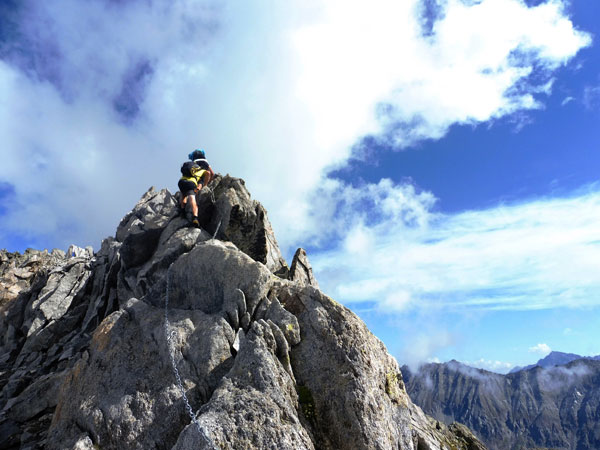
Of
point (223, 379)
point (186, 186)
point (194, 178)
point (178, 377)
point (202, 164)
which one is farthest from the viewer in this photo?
point (202, 164)

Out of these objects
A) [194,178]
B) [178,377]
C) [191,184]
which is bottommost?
[178,377]

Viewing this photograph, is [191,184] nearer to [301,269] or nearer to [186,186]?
[186,186]

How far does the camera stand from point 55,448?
14.7 metres

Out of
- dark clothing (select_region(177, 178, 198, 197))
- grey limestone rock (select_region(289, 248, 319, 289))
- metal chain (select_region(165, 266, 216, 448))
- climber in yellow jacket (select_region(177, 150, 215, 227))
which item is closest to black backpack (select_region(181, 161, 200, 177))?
climber in yellow jacket (select_region(177, 150, 215, 227))

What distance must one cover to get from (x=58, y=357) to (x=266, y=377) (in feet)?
75.0

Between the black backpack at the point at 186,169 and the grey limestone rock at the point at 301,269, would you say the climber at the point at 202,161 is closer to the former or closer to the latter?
the black backpack at the point at 186,169

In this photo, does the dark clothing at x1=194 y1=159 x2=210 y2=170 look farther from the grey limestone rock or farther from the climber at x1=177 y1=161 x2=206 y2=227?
the grey limestone rock

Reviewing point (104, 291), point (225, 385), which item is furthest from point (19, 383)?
point (225, 385)

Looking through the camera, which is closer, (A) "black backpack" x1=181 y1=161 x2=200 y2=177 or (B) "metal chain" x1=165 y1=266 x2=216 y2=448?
(B) "metal chain" x1=165 y1=266 x2=216 y2=448

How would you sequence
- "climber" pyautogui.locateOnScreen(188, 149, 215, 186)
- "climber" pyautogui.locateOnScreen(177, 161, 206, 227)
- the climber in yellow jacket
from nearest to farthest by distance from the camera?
"climber" pyautogui.locateOnScreen(177, 161, 206, 227), the climber in yellow jacket, "climber" pyautogui.locateOnScreen(188, 149, 215, 186)

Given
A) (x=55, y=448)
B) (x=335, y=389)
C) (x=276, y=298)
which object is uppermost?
(x=276, y=298)

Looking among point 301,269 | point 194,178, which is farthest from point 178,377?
point 194,178

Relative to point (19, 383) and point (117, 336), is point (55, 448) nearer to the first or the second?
point (117, 336)

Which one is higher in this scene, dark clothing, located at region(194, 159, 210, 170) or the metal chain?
dark clothing, located at region(194, 159, 210, 170)
